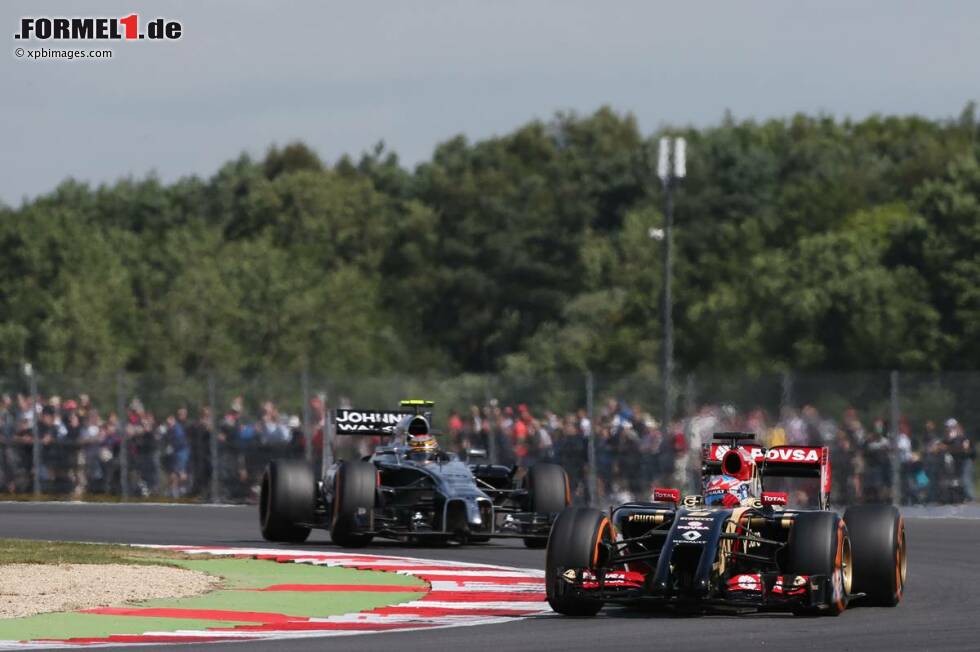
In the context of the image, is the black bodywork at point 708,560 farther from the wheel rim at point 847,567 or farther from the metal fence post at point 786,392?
the metal fence post at point 786,392

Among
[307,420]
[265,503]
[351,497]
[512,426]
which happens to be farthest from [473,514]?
[307,420]

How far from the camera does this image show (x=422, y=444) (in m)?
23.9

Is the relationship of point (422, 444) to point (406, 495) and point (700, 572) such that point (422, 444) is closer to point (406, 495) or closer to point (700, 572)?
point (406, 495)

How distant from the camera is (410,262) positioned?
113m

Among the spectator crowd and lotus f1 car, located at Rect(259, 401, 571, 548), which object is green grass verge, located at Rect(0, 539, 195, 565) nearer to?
lotus f1 car, located at Rect(259, 401, 571, 548)

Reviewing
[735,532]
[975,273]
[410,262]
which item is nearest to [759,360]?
[975,273]

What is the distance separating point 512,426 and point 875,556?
18.2 metres

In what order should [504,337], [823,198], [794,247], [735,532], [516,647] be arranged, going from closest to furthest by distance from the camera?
[516,647] < [735,532] < [794,247] < [823,198] < [504,337]

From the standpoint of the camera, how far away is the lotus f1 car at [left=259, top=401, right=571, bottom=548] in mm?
22641

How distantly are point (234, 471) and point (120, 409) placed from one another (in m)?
2.60

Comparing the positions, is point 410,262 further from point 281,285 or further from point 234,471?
point 234,471

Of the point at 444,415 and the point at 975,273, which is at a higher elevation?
the point at 975,273

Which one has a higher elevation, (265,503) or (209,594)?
(265,503)

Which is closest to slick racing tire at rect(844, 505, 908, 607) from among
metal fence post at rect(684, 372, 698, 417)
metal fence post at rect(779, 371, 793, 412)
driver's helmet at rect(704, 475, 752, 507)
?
driver's helmet at rect(704, 475, 752, 507)
